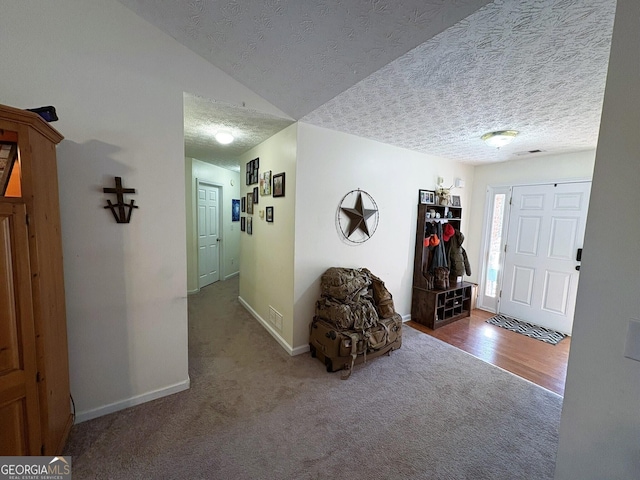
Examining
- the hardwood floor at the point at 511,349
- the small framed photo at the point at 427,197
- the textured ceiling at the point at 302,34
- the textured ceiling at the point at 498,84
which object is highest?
the textured ceiling at the point at 302,34

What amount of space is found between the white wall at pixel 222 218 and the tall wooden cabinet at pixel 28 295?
2910mm

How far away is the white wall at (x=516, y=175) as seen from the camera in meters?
3.14

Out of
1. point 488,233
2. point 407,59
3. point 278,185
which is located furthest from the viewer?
point 488,233

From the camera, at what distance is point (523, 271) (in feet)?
12.0

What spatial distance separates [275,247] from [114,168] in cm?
160

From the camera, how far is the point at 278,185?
9.02 ft

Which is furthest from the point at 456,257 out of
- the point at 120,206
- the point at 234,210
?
the point at 234,210

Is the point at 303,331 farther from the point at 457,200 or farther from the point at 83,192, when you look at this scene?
the point at 457,200

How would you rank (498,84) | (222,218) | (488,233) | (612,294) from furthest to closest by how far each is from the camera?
(222,218) < (488,233) < (498,84) < (612,294)

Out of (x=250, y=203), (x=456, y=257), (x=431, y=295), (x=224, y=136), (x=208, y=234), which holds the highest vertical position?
(x=224, y=136)

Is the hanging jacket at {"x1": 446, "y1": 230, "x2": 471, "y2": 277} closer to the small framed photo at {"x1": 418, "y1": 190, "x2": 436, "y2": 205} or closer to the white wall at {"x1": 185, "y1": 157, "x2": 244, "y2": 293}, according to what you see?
the small framed photo at {"x1": 418, "y1": 190, "x2": 436, "y2": 205}

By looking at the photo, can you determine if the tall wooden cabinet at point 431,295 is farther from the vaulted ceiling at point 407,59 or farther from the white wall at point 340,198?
the vaulted ceiling at point 407,59

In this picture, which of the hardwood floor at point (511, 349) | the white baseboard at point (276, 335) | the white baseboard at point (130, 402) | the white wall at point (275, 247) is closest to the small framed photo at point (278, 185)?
the white wall at point (275, 247)

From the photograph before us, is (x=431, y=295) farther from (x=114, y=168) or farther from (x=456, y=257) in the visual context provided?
(x=114, y=168)
